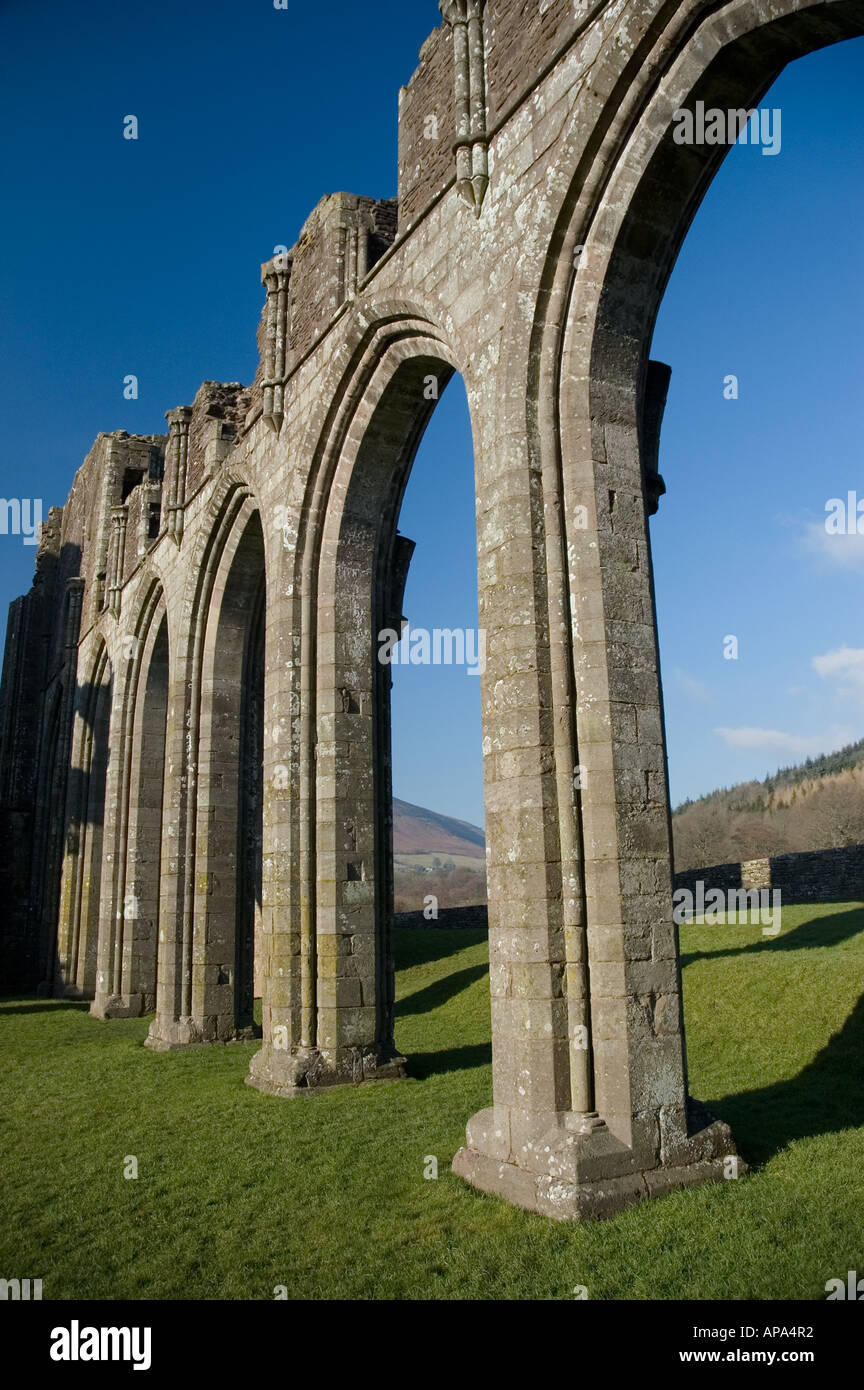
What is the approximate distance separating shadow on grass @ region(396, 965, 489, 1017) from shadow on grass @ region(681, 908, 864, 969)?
3.50m

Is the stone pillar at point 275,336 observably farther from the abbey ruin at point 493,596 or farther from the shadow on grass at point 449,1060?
the shadow on grass at point 449,1060

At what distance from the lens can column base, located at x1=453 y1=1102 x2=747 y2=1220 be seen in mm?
4617

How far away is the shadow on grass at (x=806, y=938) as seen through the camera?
1127 cm

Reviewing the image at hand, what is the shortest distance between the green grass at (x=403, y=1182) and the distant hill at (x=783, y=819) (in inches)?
1190

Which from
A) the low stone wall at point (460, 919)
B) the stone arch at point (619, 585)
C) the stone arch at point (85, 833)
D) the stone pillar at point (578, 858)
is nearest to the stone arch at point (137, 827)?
the stone arch at point (85, 833)

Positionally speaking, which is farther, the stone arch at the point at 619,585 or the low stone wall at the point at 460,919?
the low stone wall at the point at 460,919

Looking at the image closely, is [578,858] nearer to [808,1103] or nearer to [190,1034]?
[808,1103]

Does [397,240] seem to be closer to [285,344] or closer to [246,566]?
[285,344]

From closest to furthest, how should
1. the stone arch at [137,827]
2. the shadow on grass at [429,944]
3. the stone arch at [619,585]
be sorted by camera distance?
the stone arch at [619,585], the stone arch at [137,827], the shadow on grass at [429,944]

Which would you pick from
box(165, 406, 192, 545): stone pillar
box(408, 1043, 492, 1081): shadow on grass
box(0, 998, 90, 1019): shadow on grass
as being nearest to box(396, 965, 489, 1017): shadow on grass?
box(408, 1043, 492, 1081): shadow on grass

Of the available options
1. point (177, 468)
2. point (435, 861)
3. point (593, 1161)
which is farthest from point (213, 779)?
point (435, 861)

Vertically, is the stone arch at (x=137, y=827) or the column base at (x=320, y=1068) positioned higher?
the stone arch at (x=137, y=827)

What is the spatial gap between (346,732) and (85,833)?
11.8m
